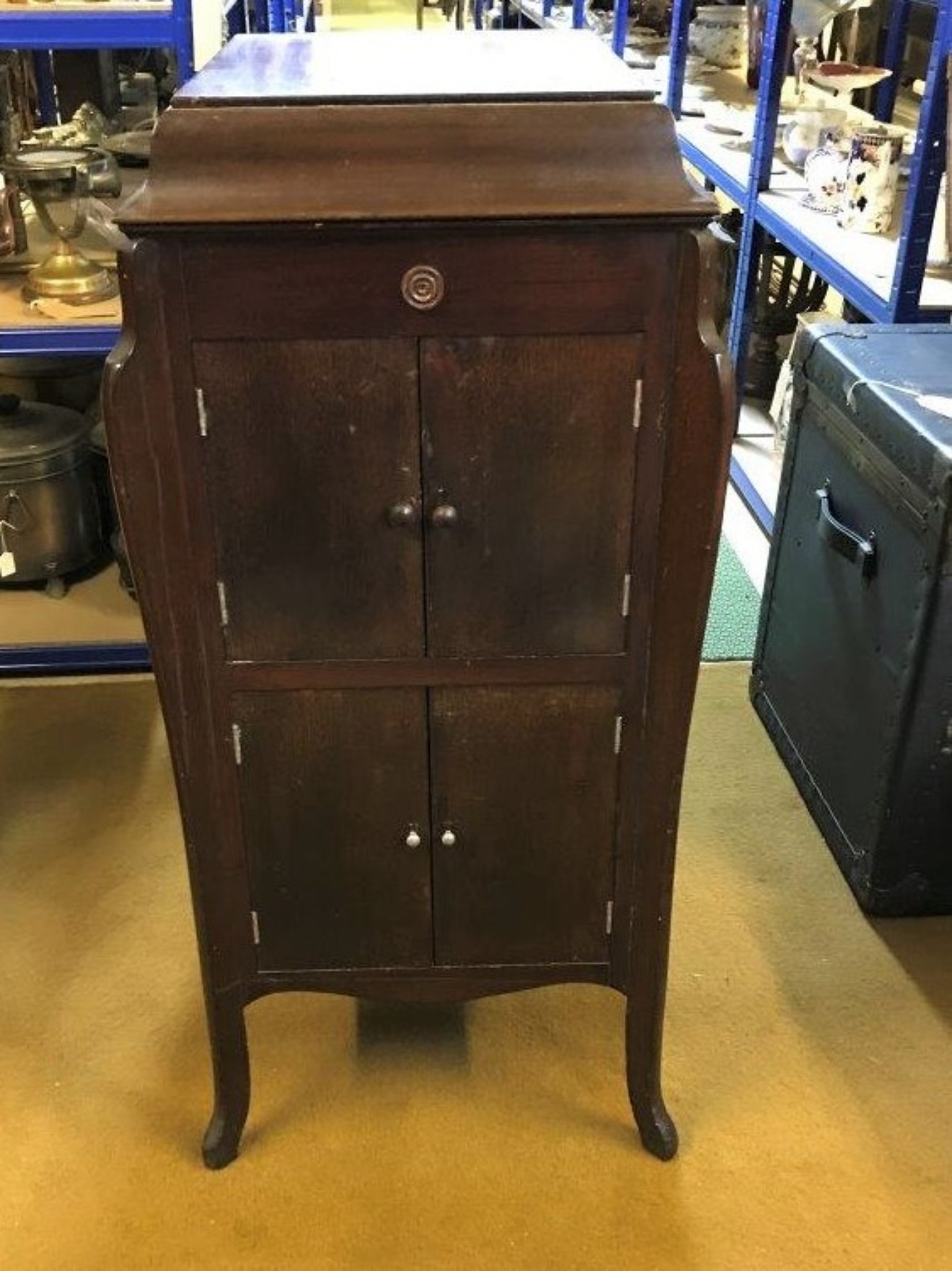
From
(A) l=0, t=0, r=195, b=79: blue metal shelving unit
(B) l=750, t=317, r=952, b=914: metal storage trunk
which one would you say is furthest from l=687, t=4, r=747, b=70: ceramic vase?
(A) l=0, t=0, r=195, b=79: blue metal shelving unit

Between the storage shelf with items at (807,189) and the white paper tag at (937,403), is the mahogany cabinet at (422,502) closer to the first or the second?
the white paper tag at (937,403)

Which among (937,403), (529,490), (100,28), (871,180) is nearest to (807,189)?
(871,180)

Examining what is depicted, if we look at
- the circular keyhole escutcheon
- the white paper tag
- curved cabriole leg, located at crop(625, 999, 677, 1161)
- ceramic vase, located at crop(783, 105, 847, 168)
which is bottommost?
curved cabriole leg, located at crop(625, 999, 677, 1161)

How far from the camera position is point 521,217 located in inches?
37.9

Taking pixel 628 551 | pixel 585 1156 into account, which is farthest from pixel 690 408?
pixel 585 1156

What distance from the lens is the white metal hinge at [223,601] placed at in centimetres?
112

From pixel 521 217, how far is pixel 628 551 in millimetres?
304

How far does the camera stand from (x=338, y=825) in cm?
126

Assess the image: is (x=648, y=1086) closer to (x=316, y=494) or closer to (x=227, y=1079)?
(x=227, y=1079)

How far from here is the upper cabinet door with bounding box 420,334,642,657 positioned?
1.03 metres

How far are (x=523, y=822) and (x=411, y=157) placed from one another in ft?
2.06

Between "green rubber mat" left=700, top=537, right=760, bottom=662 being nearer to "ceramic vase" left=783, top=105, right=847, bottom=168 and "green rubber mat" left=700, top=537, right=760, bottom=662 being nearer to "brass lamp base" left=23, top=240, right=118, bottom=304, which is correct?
"ceramic vase" left=783, top=105, right=847, bottom=168

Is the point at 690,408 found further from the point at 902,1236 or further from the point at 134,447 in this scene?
the point at 902,1236

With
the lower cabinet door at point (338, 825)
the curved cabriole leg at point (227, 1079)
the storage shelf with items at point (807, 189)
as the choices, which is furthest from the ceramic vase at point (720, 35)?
the curved cabriole leg at point (227, 1079)
